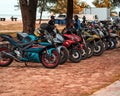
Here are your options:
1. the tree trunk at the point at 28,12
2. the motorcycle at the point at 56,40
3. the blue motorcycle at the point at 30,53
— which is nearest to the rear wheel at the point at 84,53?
the motorcycle at the point at 56,40

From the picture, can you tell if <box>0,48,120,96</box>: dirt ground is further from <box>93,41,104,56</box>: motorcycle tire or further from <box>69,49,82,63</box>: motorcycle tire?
<box>93,41,104,56</box>: motorcycle tire

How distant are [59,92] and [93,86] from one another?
1008 mm

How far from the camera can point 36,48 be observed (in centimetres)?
1166

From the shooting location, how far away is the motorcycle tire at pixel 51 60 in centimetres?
1148

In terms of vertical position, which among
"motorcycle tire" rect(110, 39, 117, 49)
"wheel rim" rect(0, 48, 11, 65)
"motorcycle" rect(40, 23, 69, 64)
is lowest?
"motorcycle tire" rect(110, 39, 117, 49)

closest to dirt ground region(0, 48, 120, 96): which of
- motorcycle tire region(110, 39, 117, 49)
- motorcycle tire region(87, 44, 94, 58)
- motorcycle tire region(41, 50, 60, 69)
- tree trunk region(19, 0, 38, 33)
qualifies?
motorcycle tire region(41, 50, 60, 69)

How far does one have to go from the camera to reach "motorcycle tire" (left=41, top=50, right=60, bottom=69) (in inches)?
452

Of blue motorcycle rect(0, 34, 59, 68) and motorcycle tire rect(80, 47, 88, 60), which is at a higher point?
blue motorcycle rect(0, 34, 59, 68)

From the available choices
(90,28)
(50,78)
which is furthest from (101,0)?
(50,78)

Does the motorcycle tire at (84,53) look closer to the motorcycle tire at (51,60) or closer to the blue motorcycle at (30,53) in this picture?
the blue motorcycle at (30,53)

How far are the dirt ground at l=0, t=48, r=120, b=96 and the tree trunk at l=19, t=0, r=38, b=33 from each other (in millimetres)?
5434

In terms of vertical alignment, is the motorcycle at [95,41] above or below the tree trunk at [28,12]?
below

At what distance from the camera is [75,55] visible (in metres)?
13.1

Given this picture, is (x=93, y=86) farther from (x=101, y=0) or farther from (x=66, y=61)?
(x=101, y=0)
